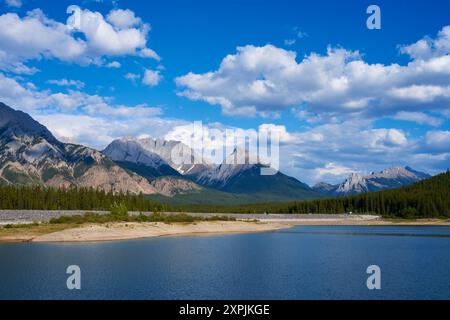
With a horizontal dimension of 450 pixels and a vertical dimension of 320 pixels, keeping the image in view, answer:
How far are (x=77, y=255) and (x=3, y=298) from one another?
92.5 ft

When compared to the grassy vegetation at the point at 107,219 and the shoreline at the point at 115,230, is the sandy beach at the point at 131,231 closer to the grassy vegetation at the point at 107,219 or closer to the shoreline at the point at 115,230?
the shoreline at the point at 115,230

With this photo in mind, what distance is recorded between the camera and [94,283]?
4588 cm

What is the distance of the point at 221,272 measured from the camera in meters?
53.1

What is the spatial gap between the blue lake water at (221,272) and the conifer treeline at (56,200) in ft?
282

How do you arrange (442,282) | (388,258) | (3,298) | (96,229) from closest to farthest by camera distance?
(3,298) < (442,282) < (388,258) < (96,229)

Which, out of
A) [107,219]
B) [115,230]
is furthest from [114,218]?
[115,230]

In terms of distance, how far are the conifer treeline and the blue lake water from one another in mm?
85846

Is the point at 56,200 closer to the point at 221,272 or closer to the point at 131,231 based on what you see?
the point at 131,231

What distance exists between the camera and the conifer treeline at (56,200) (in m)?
160

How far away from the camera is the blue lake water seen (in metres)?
41.2
